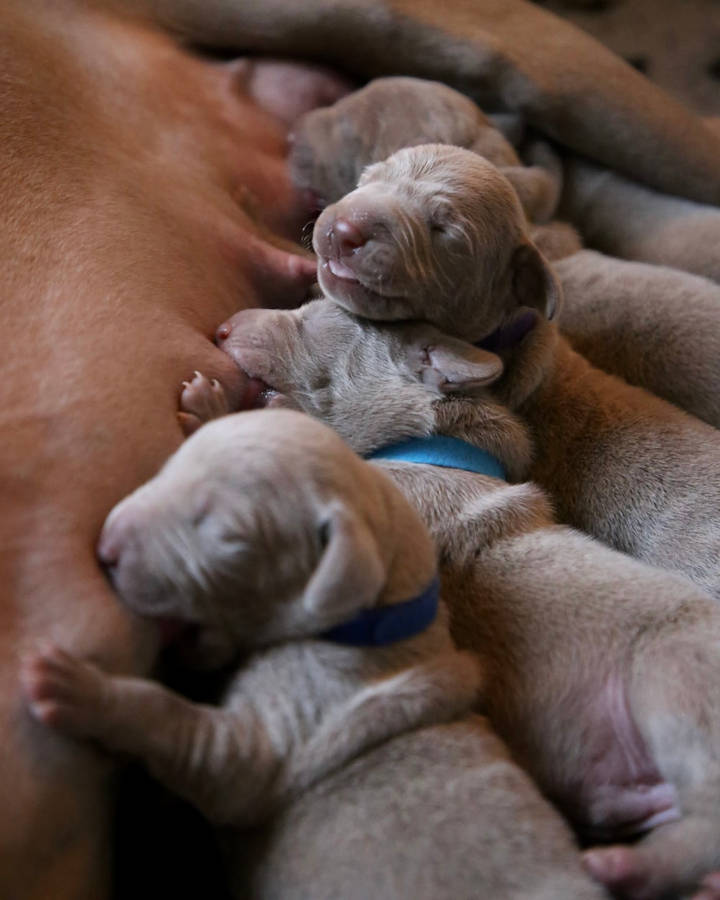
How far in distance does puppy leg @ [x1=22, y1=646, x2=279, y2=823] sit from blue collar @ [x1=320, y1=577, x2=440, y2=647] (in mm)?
151

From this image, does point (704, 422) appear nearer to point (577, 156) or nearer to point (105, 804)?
point (577, 156)

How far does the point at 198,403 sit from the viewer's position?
1.62 meters

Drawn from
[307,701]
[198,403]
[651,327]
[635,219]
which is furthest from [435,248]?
[635,219]

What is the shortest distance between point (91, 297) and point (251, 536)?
590mm

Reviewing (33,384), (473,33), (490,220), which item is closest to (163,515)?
(33,384)

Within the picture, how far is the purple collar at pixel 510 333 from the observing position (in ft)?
6.19

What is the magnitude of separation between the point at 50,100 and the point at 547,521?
117 cm

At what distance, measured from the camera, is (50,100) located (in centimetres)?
184

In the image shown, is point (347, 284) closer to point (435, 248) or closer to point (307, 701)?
point (435, 248)

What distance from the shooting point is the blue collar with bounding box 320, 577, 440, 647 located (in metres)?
1.31

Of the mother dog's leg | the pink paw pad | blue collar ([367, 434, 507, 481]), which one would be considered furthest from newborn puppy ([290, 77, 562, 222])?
the pink paw pad

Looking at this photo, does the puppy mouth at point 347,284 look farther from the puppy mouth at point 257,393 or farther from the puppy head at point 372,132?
the puppy head at point 372,132

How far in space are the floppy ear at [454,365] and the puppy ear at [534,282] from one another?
0.57 ft

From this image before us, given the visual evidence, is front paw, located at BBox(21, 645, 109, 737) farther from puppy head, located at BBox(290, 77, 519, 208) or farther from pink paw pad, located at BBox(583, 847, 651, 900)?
puppy head, located at BBox(290, 77, 519, 208)
